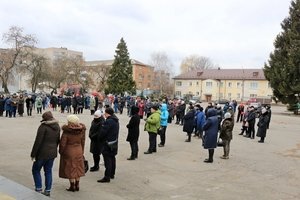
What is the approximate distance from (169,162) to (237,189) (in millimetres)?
3095

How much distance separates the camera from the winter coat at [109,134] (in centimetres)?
855

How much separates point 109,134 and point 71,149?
1.36 meters

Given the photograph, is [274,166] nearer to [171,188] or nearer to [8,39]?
[171,188]

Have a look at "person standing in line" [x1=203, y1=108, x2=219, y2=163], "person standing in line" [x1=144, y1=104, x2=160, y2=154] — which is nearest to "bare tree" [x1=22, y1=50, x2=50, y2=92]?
"person standing in line" [x1=144, y1=104, x2=160, y2=154]

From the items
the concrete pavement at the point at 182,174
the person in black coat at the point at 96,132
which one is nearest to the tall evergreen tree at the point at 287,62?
the concrete pavement at the point at 182,174

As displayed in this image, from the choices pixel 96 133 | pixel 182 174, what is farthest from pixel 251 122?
pixel 96 133

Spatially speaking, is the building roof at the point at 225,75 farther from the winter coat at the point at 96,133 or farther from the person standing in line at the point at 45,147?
the person standing in line at the point at 45,147

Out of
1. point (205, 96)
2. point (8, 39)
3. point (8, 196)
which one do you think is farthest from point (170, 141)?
point (205, 96)

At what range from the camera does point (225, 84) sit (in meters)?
94.5

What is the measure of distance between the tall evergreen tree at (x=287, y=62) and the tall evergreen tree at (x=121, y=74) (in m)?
24.1

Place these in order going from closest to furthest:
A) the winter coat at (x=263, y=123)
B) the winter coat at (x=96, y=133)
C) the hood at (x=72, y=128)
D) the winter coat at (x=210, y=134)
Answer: the hood at (x=72, y=128)
the winter coat at (x=96, y=133)
the winter coat at (x=210, y=134)
the winter coat at (x=263, y=123)

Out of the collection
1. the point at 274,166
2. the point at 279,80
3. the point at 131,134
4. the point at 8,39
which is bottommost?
the point at 274,166

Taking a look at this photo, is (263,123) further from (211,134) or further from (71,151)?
(71,151)

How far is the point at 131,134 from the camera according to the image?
10.9m
